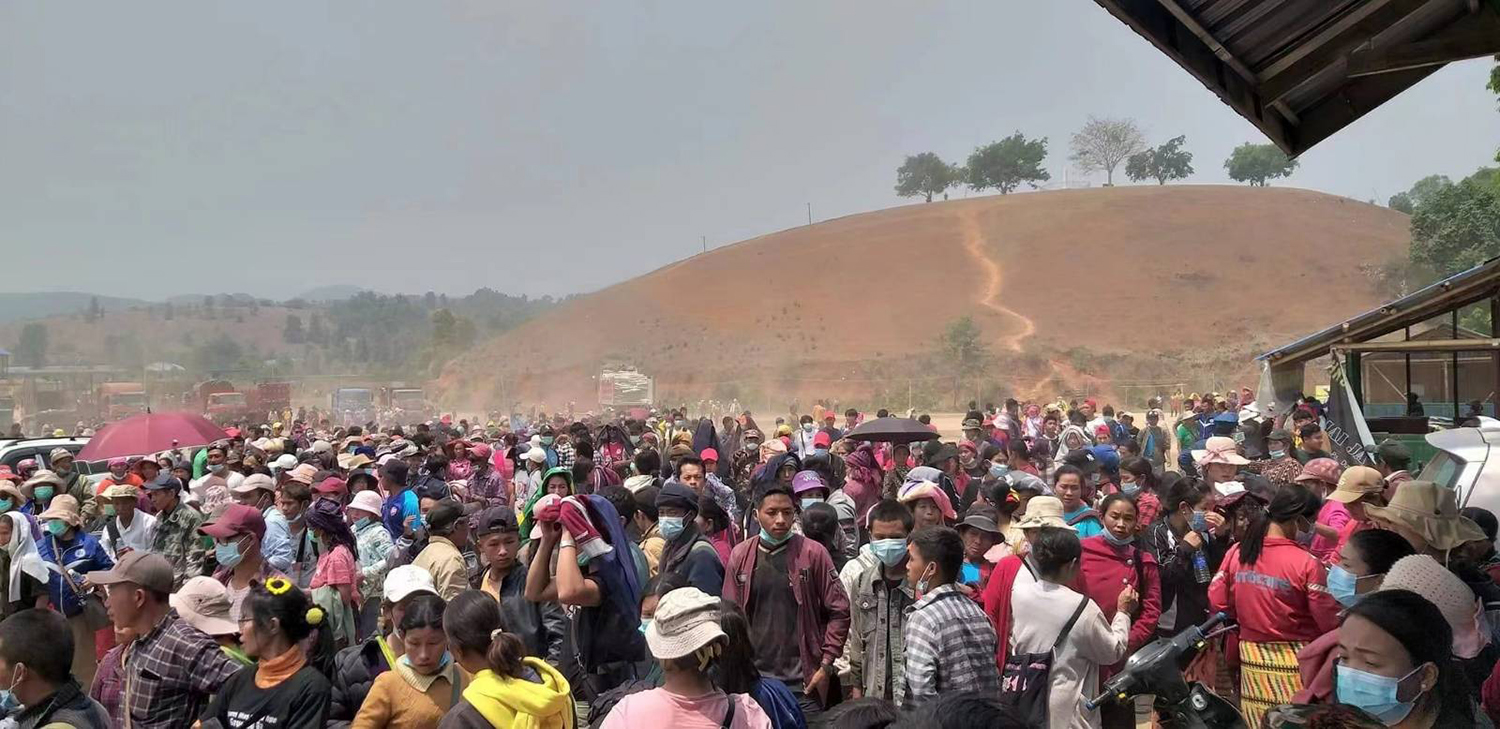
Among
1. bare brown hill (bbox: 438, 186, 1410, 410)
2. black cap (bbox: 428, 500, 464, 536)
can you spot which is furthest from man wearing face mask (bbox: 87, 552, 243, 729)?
bare brown hill (bbox: 438, 186, 1410, 410)

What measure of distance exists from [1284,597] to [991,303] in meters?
73.8

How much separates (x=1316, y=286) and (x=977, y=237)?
27.7 meters

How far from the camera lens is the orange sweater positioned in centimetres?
420

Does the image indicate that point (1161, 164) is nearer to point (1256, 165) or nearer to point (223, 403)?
point (1256, 165)

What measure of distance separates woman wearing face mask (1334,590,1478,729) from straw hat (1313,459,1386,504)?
3.39 m

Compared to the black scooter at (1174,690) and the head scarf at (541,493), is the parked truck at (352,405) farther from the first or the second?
the black scooter at (1174,690)

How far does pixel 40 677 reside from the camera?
4.05 metres

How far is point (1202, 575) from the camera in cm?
698

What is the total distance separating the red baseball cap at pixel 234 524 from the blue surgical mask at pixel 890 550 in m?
3.29

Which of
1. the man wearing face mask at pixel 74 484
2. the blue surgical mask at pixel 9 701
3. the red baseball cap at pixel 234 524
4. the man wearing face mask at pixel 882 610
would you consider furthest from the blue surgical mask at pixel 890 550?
the man wearing face mask at pixel 74 484

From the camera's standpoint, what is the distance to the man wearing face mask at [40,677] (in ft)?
13.1

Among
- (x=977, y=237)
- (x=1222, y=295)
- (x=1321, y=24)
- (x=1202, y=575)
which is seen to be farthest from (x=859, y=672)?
(x=977, y=237)

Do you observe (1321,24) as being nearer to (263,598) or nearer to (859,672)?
(859,672)

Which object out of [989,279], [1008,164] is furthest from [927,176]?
[989,279]
